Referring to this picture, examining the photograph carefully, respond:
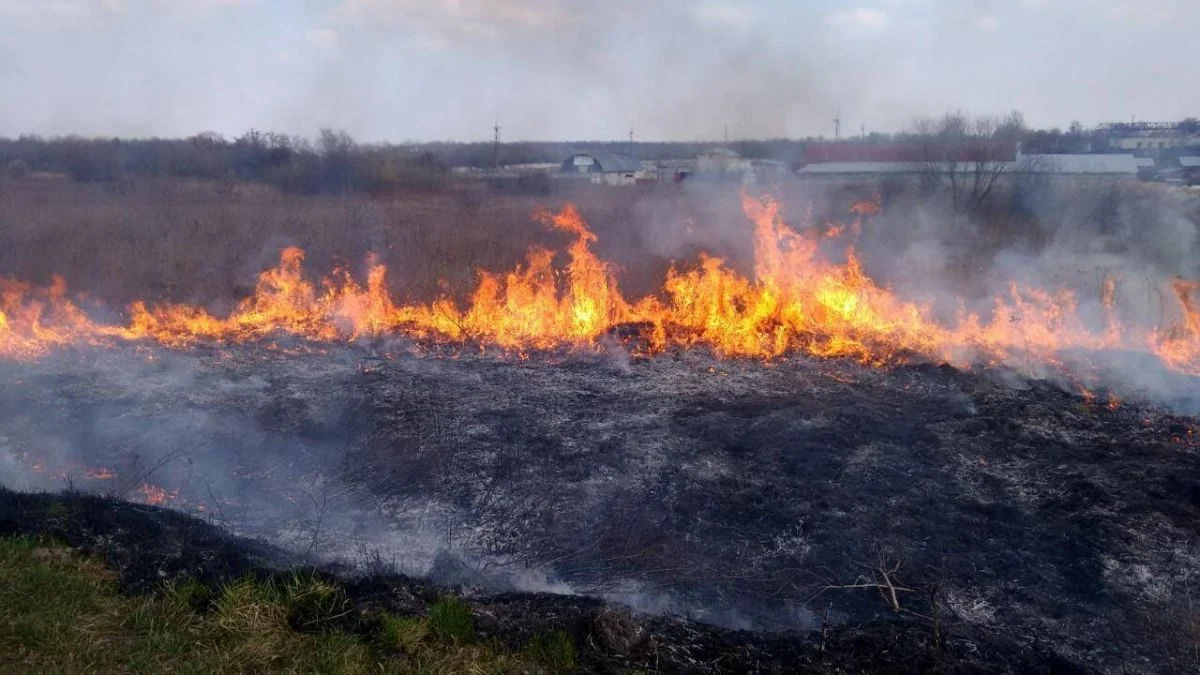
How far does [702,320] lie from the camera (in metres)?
11.9

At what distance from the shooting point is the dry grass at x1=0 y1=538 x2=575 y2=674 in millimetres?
4039

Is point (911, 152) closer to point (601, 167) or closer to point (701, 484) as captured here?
point (601, 167)

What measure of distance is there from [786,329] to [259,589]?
8652 millimetres

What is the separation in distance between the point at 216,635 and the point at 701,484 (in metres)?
4.04

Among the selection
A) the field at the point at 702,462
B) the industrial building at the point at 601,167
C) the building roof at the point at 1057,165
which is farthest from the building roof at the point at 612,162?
the field at the point at 702,462

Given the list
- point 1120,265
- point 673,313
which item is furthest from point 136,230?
point 1120,265

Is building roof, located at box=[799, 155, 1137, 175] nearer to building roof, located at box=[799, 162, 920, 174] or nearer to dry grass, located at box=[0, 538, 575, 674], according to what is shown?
building roof, located at box=[799, 162, 920, 174]

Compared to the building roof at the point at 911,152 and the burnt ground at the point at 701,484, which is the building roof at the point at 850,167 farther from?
the burnt ground at the point at 701,484

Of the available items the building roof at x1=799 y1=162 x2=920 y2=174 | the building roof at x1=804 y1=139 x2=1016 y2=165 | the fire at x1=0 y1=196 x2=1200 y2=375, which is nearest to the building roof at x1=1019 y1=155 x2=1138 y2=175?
the building roof at x1=804 y1=139 x2=1016 y2=165

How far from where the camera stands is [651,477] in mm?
7078

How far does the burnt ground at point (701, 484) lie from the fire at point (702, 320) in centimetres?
92

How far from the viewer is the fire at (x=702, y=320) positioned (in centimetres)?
1096

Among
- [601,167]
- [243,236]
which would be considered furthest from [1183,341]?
[601,167]

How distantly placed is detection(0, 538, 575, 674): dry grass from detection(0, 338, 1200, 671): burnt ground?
549mm
